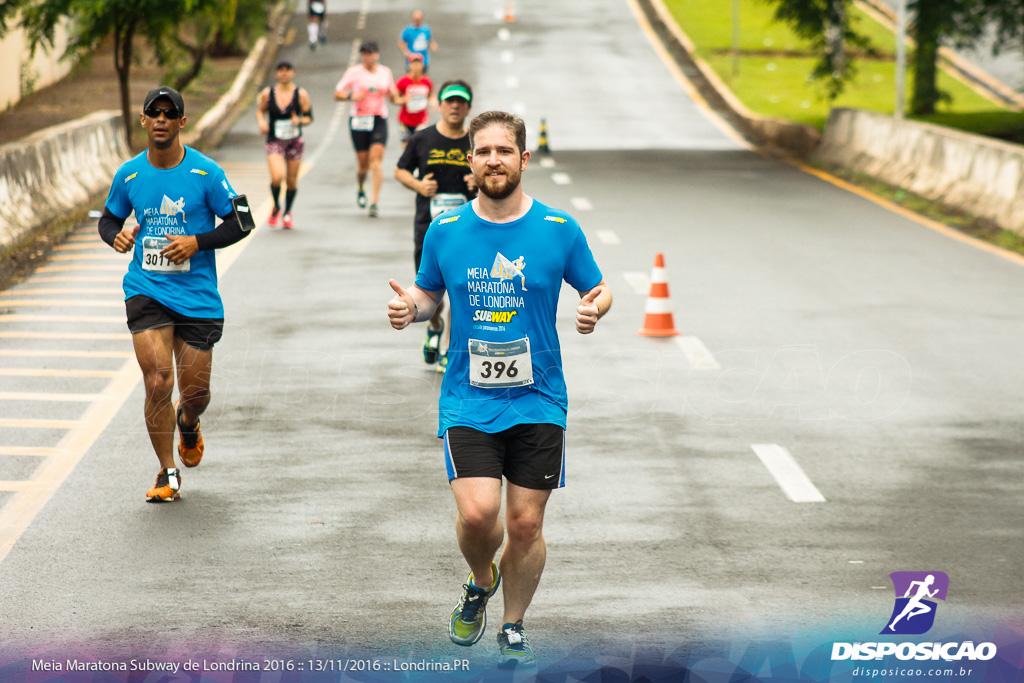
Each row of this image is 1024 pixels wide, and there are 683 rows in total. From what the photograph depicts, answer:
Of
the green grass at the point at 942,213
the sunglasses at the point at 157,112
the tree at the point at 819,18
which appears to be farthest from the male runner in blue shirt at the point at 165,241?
the tree at the point at 819,18

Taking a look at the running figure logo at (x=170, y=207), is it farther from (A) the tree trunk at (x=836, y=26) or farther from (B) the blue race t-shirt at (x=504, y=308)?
(A) the tree trunk at (x=836, y=26)

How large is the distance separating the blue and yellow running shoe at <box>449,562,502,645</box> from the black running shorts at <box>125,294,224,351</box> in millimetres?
2938

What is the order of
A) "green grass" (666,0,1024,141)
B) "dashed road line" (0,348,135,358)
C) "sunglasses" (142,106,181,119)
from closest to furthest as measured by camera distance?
"sunglasses" (142,106,181,119), "dashed road line" (0,348,135,358), "green grass" (666,0,1024,141)

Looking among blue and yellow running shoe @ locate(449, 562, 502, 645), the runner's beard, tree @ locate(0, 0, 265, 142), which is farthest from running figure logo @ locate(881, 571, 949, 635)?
tree @ locate(0, 0, 265, 142)

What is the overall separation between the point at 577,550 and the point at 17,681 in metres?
2.76

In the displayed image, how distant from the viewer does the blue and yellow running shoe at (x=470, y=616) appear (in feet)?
18.8

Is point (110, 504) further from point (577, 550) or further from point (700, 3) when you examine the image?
point (700, 3)

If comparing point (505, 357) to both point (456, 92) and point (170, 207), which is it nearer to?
point (170, 207)

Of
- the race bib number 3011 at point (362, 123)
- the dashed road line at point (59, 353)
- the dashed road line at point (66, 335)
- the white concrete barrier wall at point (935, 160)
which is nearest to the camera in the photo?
the dashed road line at point (59, 353)

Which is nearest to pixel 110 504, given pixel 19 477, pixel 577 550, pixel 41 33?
pixel 19 477

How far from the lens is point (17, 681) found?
5.36m

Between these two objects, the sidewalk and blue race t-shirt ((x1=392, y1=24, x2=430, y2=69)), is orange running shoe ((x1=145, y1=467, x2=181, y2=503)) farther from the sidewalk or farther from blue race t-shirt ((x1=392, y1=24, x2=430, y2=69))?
blue race t-shirt ((x1=392, y1=24, x2=430, y2=69))

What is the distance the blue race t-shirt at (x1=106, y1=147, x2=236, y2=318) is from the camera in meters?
8.00

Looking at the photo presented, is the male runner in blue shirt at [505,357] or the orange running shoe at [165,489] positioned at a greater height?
the male runner in blue shirt at [505,357]
